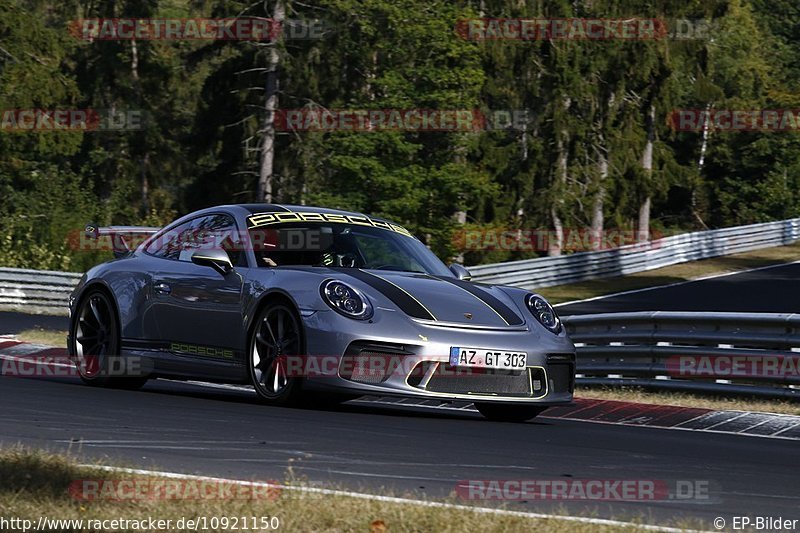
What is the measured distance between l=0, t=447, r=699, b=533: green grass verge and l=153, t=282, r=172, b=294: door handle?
4624 mm

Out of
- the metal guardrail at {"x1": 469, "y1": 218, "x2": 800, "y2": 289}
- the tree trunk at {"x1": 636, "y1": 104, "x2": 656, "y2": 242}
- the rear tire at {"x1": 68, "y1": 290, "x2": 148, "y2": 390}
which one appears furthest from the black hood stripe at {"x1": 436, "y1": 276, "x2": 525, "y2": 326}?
the tree trunk at {"x1": 636, "y1": 104, "x2": 656, "y2": 242}

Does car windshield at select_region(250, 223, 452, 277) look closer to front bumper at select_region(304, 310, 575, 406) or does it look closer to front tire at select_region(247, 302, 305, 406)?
front tire at select_region(247, 302, 305, 406)

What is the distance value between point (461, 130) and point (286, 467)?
4034 cm

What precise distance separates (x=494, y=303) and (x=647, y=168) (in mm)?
44901

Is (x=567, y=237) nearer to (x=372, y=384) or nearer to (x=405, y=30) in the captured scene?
(x=405, y=30)

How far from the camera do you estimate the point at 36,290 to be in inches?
1023

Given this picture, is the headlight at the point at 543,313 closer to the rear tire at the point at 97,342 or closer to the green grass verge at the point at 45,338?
the rear tire at the point at 97,342

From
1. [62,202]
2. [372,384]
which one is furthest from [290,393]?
[62,202]

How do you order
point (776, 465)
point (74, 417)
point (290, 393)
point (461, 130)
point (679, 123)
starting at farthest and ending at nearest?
1. point (679, 123)
2. point (461, 130)
3. point (290, 393)
4. point (74, 417)
5. point (776, 465)

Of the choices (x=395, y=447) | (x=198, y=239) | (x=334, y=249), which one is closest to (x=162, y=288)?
(x=198, y=239)

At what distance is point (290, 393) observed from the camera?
29.0ft

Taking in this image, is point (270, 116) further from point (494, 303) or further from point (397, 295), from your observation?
point (397, 295)

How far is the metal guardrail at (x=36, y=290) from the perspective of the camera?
84.2ft

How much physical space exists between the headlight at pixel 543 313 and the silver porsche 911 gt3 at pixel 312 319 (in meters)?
0.02
